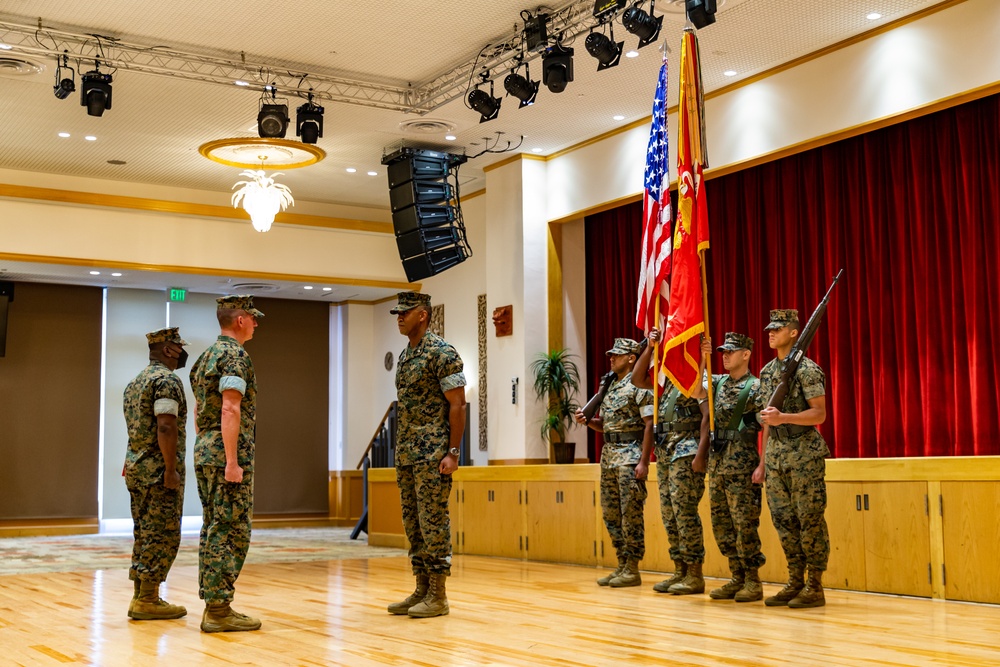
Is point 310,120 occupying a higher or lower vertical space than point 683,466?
higher

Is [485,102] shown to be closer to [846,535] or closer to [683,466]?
[683,466]

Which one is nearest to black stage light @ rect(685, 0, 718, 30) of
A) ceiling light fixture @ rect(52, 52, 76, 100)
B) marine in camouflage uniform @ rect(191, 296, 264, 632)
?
marine in camouflage uniform @ rect(191, 296, 264, 632)

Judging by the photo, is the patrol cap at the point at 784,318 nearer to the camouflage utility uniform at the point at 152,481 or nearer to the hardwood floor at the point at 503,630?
the hardwood floor at the point at 503,630

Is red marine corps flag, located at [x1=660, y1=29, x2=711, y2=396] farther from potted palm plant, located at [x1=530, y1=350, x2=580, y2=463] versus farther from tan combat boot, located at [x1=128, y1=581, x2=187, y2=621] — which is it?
potted palm plant, located at [x1=530, y1=350, x2=580, y2=463]

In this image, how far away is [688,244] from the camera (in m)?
6.35

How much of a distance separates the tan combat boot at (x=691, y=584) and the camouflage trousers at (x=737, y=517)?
0.29 m

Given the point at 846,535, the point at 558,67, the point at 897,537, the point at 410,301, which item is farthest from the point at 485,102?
the point at 897,537

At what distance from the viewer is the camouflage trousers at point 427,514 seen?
527 centimetres

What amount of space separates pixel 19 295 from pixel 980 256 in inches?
444

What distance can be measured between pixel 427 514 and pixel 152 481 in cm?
143

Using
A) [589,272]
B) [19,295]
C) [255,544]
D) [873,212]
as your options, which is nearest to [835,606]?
[873,212]

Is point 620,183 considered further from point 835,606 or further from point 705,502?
point 835,606

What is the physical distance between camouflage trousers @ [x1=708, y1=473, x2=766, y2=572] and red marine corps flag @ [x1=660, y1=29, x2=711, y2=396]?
0.59m

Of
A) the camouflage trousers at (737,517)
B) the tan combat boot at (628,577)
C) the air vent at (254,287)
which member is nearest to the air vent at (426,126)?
the air vent at (254,287)
